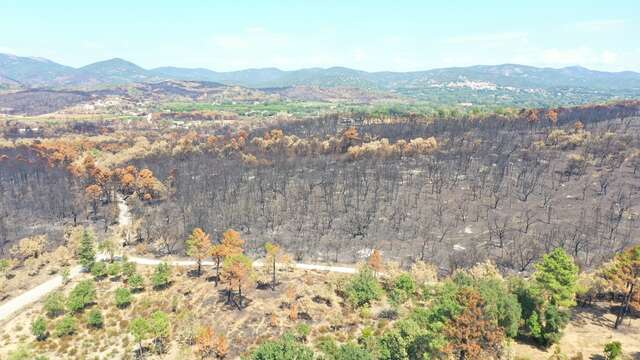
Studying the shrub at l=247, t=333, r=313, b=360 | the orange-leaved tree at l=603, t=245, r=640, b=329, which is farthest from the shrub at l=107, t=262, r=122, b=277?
the orange-leaved tree at l=603, t=245, r=640, b=329

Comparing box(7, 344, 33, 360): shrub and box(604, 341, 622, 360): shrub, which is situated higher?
box(604, 341, 622, 360): shrub

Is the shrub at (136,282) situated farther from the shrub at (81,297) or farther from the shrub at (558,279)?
the shrub at (558,279)

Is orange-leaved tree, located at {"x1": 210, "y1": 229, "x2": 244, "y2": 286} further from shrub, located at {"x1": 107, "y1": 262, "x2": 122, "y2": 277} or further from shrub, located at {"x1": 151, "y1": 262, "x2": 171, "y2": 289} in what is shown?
shrub, located at {"x1": 107, "y1": 262, "x2": 122, "y2": 277}

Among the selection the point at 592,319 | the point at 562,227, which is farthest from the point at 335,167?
the point at 592,319

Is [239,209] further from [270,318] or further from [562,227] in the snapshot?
[562,227]

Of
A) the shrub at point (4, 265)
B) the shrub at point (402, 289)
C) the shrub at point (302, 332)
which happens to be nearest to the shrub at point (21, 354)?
the shrub at point (4, 265)

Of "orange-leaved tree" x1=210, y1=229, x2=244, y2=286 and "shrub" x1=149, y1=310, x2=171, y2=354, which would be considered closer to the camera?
"shrub" x1=149, y1=310, x2=171, y2=354
